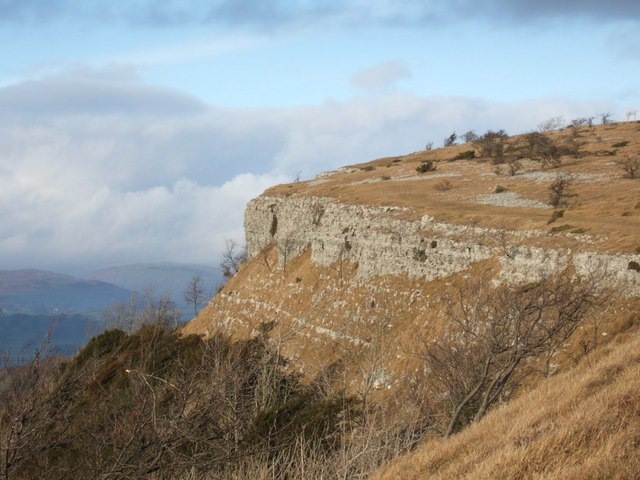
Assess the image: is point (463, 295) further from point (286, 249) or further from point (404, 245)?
point (286, 249)

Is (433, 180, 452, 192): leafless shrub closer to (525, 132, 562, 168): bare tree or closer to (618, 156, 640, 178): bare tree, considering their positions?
(525, 132, 562, 168): bare tree

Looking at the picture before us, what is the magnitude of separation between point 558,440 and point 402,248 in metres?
38.3

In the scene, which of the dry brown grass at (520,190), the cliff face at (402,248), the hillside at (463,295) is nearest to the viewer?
the hillside at (463,295)

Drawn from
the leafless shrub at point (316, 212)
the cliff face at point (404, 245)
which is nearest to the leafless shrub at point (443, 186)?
the cliff face at point (404, 245)

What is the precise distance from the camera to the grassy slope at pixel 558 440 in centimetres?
1130

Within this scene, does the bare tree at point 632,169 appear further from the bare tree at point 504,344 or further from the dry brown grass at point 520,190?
the bare tree at point 504,344

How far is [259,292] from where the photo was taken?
6694 centimetres

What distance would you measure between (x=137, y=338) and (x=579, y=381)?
67708 mm

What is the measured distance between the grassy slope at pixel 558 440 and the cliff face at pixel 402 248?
49.3 feet

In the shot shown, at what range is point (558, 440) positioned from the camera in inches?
484

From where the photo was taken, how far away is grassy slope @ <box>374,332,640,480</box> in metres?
11.3

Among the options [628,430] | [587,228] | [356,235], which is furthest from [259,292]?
[628,430]

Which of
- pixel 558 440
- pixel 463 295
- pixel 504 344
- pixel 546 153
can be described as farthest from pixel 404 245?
pixel 558 440

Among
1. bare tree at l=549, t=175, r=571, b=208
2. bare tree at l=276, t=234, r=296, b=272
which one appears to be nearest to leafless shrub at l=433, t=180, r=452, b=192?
bare tree at l=549, t=175, r=571, b=208
